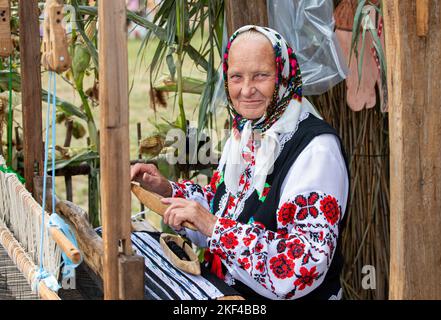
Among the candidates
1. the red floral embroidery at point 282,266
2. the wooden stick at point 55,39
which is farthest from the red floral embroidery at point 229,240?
the wooden stick at point 55,39

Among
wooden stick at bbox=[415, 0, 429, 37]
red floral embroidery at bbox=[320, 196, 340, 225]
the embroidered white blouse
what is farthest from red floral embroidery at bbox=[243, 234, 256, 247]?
wooden stick at bbox=[415, 0, 429, 37]

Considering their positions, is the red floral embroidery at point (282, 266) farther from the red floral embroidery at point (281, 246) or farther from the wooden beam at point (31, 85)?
the wooden beam at point (31, 85)

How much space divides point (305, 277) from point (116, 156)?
69 cm

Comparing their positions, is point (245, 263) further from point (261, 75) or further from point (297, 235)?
point (261, 75)

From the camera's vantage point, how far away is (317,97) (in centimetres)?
342

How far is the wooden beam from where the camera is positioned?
2955mm

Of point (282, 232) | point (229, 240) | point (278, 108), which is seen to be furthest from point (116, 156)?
point (278, 108)

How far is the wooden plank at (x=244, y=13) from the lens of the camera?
2.98m

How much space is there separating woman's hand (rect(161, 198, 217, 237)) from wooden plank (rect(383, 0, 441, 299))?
542 millimetres

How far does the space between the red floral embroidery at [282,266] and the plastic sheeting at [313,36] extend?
40.5 inches

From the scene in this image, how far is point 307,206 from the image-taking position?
87.7 inches

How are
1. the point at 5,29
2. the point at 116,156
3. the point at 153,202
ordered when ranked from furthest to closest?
the point at 5,29, the point at 153,202, the point at 116,156

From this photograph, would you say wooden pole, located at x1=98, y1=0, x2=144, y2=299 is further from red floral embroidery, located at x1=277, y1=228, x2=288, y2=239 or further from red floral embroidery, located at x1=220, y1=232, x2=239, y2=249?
red floral embroidery, located at x1=277, y1=228, x2=288, y2=239
